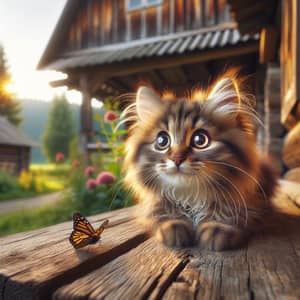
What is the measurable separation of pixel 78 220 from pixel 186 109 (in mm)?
375

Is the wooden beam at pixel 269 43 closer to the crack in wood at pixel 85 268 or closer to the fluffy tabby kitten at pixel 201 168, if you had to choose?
the fluffy tabby kitten at pixel 201 168

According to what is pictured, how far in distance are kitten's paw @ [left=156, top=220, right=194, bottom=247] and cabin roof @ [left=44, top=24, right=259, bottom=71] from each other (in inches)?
134

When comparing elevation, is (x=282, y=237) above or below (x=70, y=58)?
below

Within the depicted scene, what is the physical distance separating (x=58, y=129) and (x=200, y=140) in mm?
17464

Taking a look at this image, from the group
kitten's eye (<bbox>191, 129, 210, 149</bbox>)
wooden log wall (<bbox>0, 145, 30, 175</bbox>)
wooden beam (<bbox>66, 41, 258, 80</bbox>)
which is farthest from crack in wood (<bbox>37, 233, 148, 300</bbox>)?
wooden log wall (<bbox>0, 145, 30, 175</bbox>)

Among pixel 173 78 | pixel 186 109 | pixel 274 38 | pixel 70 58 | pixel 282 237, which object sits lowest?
pixel 282 237

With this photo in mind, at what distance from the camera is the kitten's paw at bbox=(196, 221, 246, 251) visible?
28.2 inches

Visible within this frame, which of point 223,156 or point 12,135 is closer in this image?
point 223,156

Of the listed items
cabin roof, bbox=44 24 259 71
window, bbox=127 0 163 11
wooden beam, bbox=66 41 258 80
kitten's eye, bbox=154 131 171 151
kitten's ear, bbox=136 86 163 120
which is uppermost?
window, bbox=127 0 163 11

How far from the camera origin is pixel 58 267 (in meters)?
0.59

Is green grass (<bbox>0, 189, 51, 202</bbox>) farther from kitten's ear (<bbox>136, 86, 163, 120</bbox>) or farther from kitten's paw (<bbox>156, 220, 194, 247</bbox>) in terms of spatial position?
kitten's paw (<bbox>156, 220, 194, 247</bbox>)

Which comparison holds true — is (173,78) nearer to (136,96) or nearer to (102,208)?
(102,208)

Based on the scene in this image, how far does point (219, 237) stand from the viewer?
718 mm

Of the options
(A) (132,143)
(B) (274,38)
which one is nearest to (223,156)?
(A) (132,143)
